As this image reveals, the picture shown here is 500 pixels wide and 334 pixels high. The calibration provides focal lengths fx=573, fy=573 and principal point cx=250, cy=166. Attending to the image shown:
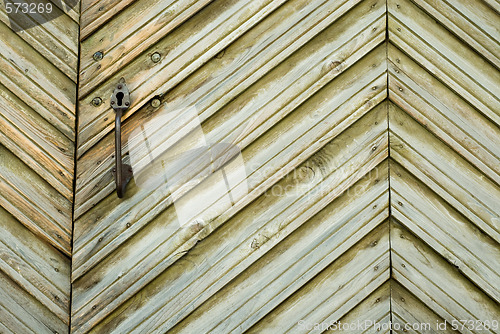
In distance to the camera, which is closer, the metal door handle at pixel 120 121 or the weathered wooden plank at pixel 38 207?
the metal door handle at pixel 120 121

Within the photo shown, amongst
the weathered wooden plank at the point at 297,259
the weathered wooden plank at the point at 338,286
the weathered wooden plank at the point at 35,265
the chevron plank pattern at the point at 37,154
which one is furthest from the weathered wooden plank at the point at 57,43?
the weathered wooden plank at the point at 338,286

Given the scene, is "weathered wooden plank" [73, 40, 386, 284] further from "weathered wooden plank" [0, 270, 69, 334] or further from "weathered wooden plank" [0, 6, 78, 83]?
"weathered wooden plank" [0, 6, 78, 83]

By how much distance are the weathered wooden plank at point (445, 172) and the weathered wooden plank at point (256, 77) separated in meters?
0.28

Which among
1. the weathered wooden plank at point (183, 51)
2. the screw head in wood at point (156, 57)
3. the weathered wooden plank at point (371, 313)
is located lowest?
the weathered wooden plank at point (371, 313)

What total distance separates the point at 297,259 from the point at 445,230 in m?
0.52

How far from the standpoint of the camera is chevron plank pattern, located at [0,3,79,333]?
2.01m

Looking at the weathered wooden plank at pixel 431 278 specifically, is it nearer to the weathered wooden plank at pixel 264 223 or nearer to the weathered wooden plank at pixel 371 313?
the weathered wooden plank at pixel 371 313

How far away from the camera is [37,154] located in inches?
79.4

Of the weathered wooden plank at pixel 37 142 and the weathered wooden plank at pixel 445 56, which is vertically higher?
the weathered wooden plank at pixel 37 142

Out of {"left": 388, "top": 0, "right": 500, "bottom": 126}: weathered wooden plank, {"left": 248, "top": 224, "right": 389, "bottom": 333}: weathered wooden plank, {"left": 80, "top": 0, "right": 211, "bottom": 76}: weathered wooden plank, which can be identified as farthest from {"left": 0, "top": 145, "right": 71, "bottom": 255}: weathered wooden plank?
{"left": 388, "top": 0, "right": 500, "bottom": 126}: weathered wooden plank

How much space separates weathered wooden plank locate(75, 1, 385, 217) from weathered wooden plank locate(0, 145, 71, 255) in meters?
0.08

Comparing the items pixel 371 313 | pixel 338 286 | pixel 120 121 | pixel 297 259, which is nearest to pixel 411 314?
pixel 371 313

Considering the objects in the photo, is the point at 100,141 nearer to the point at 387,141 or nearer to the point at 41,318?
the point at 41,318

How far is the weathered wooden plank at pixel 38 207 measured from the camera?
201 cm
